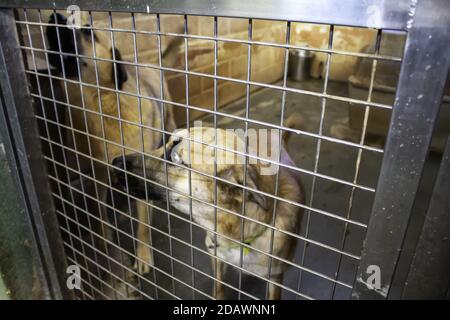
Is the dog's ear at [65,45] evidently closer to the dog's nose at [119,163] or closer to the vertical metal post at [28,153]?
the vertical metal post at [28,153]

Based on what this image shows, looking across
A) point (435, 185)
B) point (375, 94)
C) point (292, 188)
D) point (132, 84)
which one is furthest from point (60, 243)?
point (375, 94)

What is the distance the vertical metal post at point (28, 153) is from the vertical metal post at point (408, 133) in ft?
4.24

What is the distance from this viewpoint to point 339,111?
528 centimetres

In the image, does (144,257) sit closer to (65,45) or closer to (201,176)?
(201,176)

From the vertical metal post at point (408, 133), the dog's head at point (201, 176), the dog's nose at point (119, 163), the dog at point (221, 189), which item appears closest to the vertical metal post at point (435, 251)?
the vertical metal post at point (408, 133)

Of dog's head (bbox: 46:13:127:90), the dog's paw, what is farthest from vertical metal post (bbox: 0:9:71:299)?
the dog's paw

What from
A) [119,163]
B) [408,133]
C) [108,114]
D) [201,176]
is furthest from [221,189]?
[408,133]

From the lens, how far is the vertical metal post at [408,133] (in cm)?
53

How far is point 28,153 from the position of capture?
1363 mm

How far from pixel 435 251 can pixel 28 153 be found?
143 cm

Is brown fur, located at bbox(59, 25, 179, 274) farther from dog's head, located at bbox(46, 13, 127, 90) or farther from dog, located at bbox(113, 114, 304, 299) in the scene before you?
dog, located at bbox(113, 114, 304, 299)

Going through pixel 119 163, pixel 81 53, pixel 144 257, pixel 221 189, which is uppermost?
pixel 81 53
